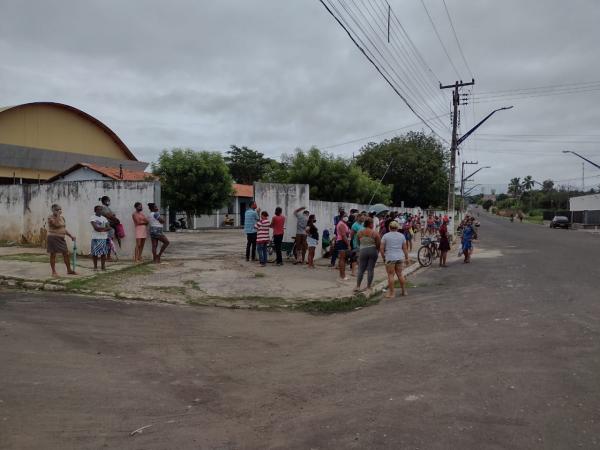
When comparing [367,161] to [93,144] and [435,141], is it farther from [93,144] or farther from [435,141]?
[93,144]

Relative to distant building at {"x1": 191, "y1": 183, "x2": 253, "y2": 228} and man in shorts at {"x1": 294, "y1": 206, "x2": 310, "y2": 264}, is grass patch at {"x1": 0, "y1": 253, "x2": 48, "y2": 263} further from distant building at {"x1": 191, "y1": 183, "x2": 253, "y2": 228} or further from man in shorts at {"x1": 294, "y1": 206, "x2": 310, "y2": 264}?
distant building at {"x1": 191, "y1": 183, "x2": 253, "y2": 228}

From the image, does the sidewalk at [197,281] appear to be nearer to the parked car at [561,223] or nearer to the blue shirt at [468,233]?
the blue shirt at [468,233]

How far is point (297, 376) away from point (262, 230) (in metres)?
8.05

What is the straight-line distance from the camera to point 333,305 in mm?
9438

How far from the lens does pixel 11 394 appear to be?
452 cm

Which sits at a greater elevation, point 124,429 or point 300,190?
point 300,190

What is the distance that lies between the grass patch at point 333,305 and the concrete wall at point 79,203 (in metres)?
5.80

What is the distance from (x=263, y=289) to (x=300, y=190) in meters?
5.11

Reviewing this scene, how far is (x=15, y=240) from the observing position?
16.6 m

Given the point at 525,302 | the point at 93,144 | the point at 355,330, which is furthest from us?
the point at 93,144

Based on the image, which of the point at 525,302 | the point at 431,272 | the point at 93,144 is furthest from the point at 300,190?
the point at 93,144

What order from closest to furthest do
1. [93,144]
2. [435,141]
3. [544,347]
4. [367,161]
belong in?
[544,347], [93,144], [367,161], [435,141]

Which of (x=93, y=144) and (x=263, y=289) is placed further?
(x=93, y=144)

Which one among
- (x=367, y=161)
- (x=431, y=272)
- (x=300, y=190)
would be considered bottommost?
(x=431, y=272)
